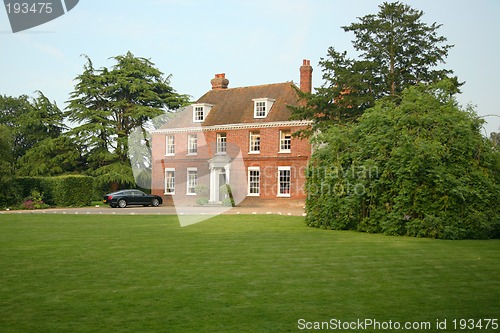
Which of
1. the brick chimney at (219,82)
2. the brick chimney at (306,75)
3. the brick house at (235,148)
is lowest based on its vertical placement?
the brick house at (235,148)

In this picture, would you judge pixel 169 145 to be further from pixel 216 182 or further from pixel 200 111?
pixel 216 182

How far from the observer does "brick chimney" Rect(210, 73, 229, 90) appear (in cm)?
4856

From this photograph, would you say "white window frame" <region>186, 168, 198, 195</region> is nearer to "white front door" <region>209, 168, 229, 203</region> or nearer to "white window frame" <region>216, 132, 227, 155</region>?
"white front door" <region>209, 168, 229, 203</region>

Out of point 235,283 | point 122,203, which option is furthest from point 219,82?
point 235,283

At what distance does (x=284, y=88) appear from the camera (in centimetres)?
4300

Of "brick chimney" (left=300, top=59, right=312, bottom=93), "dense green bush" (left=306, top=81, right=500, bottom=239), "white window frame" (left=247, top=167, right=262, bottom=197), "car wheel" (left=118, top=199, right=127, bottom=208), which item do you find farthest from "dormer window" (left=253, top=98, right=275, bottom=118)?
"dense green bush" (left=306, top=81, right=500, bottom=239)

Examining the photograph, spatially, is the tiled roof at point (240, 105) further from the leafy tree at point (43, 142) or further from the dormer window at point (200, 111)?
the leafy tree at point (43, 142)

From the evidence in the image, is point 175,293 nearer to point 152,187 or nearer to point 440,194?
point 440,194

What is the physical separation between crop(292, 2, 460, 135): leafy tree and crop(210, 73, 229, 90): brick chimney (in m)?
17.7

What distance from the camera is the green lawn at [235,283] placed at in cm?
712

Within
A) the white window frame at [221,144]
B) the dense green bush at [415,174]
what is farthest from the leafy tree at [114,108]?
the dense green bush at [415,174]

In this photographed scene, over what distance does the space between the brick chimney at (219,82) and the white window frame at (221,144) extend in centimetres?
641

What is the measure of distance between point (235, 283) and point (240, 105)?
35.7m

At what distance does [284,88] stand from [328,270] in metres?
33.4
